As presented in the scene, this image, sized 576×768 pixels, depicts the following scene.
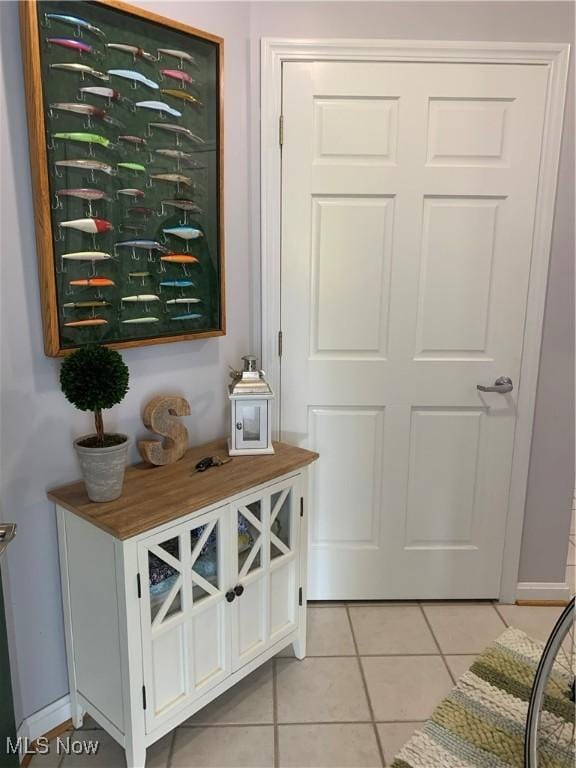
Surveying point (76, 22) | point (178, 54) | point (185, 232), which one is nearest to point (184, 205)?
point (185, 232)

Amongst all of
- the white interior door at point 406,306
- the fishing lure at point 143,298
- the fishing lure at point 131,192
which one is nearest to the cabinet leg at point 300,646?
the white interior door at point 406,306

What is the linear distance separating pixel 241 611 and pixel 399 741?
23.2 inches

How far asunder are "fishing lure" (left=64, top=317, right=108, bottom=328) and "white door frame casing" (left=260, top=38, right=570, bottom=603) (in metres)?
0.69

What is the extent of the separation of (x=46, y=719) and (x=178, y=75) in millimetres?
1892

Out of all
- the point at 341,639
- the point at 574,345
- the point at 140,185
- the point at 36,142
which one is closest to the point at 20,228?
the point at 36,142

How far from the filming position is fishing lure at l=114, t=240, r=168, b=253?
1621mm

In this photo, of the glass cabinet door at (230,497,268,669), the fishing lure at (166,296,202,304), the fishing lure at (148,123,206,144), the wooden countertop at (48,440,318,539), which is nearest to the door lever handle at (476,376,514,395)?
the wooden countertop at (48,440,318,539)

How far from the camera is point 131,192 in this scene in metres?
1.62

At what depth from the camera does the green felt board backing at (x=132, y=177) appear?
144cm

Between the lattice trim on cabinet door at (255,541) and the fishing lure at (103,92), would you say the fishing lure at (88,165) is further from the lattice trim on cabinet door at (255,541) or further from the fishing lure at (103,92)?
the lattice trim on cabinet door at (255,541)

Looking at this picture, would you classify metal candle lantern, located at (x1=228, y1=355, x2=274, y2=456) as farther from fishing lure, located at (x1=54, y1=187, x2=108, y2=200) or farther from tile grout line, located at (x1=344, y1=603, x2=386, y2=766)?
tile grout line, located at (x1=344, y1=603, x2=386, y2=766)

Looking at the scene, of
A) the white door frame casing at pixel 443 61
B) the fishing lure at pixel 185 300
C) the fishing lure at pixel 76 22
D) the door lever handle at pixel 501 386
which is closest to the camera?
the fishing lure at pixel 76 22

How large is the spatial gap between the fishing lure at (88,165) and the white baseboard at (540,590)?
7.07 ft

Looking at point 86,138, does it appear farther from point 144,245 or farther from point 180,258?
point 180,258
